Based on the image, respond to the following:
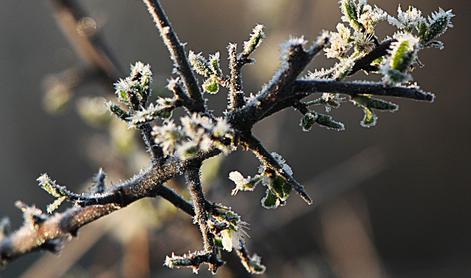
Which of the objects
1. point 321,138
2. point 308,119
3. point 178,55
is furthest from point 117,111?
point 321,138

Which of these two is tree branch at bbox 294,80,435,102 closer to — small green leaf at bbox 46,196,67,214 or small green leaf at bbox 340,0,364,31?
small green leaf at bbox 340,0,364,31

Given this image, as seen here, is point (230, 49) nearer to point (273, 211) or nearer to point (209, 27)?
point (273, 211)

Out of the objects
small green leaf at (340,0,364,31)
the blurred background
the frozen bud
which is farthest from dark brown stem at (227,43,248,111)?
the blurred background

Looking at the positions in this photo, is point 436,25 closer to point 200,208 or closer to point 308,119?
point 308,119

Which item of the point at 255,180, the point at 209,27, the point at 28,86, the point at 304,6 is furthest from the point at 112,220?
the point at 28,86

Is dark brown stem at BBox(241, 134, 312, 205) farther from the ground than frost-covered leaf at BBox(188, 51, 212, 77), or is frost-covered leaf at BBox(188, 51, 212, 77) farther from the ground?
frost-covered leaf at BBox(188, 51, 212, 77)

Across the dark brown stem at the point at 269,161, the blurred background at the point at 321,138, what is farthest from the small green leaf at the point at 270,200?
the blurred background at the point at 321,138

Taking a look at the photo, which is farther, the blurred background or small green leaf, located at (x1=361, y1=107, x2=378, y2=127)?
the blurred background

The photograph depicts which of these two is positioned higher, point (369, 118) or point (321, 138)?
point (321, 138)
